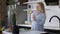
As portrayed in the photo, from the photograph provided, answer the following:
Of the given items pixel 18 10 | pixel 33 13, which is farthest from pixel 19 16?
pixel 33 13

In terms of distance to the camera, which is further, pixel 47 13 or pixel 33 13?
pixel 47 13

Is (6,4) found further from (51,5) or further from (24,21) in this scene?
(51,5)

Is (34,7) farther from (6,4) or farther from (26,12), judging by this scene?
(6,4)

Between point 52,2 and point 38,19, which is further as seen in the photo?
point 52,2

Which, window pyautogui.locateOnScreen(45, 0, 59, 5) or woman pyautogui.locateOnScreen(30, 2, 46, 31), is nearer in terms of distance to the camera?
woman pyautogui.locateOnScreen(30, 2, 46, 31)

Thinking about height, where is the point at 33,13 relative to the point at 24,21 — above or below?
above

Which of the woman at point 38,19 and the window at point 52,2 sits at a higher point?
the window at point 52,2

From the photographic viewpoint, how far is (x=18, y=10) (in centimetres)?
183

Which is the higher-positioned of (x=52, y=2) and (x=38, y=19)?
(x=52, y=2)

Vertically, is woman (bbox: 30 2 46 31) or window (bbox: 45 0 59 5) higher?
window (bbox: 45 0 59 5)

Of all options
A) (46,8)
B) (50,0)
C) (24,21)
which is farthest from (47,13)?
(24,21)

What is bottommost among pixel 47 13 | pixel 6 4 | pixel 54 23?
pixel 54 23

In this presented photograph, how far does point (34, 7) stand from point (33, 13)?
0.08 m

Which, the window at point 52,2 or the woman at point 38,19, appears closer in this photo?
the woman at point 38,19
